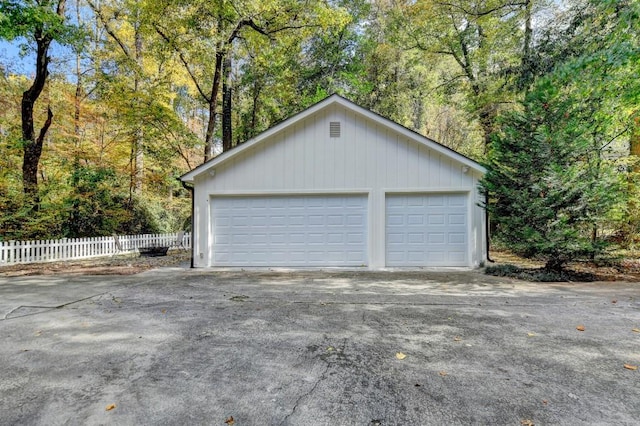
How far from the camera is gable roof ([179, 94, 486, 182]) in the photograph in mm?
8698

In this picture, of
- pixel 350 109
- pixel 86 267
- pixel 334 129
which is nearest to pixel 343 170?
pixel 334 129

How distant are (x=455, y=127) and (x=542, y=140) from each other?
15910 millimetres

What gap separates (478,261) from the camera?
8.85m

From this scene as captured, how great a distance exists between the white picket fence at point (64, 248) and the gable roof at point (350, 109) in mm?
5302

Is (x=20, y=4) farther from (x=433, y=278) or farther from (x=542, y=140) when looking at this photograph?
(x=542, y=140)

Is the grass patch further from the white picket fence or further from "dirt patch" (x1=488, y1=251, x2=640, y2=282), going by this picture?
the white picket fence

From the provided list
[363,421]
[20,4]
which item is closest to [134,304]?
[363,421]

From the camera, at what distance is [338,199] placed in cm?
917

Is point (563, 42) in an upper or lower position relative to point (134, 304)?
upper

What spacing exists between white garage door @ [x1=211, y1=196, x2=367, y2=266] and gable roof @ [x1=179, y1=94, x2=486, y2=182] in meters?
1.06

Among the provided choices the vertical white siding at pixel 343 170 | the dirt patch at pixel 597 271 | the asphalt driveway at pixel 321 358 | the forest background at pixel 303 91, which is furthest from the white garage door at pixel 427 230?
the asphalt driveway at pixel 321 358

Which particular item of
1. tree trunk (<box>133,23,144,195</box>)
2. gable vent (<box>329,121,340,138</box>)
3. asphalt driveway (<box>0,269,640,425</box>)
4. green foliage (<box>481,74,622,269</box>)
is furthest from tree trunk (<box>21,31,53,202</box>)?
green foliage (<box>481,74,622,269</box>)

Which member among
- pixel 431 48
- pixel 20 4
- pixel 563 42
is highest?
pixel 431 48

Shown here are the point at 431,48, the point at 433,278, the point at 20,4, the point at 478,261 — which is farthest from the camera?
the point at 431,48
